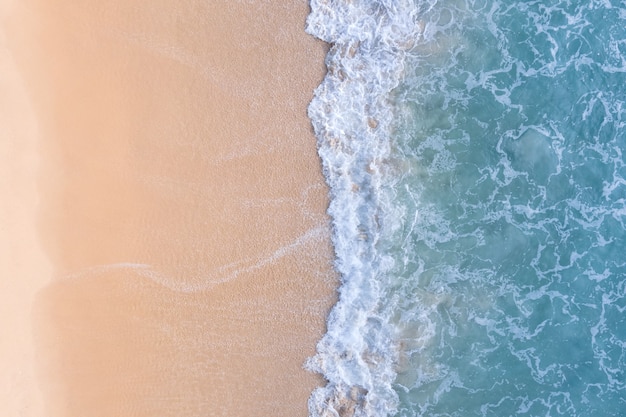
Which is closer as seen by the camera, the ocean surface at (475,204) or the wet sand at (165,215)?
the wet sand at (165,215)

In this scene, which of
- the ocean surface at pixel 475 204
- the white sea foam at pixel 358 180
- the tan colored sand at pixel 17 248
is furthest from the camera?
the ocean surface at pixel 475 204

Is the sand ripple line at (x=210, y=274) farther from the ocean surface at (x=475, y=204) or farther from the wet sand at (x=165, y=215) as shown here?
the ocean surface at (x=475, y=204)

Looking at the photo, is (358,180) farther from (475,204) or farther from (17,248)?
(17,248)

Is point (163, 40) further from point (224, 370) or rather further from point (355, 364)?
point (355, 364)

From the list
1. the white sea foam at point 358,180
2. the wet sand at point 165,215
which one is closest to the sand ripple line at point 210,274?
the wet sand at point 165,215

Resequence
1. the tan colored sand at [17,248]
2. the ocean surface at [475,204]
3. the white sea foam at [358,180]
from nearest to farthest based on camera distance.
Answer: the tan colored sand at [17,248], the white sea foam at [358,180], the ocean surface at [475,204]

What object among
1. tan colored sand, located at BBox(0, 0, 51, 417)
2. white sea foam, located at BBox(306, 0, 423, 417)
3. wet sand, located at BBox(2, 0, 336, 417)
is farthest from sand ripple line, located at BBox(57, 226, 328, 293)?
tan colored sand, located at BBox(0, 0, 51, 417)

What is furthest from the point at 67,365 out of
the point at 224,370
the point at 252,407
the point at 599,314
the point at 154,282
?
the point at 599,314
